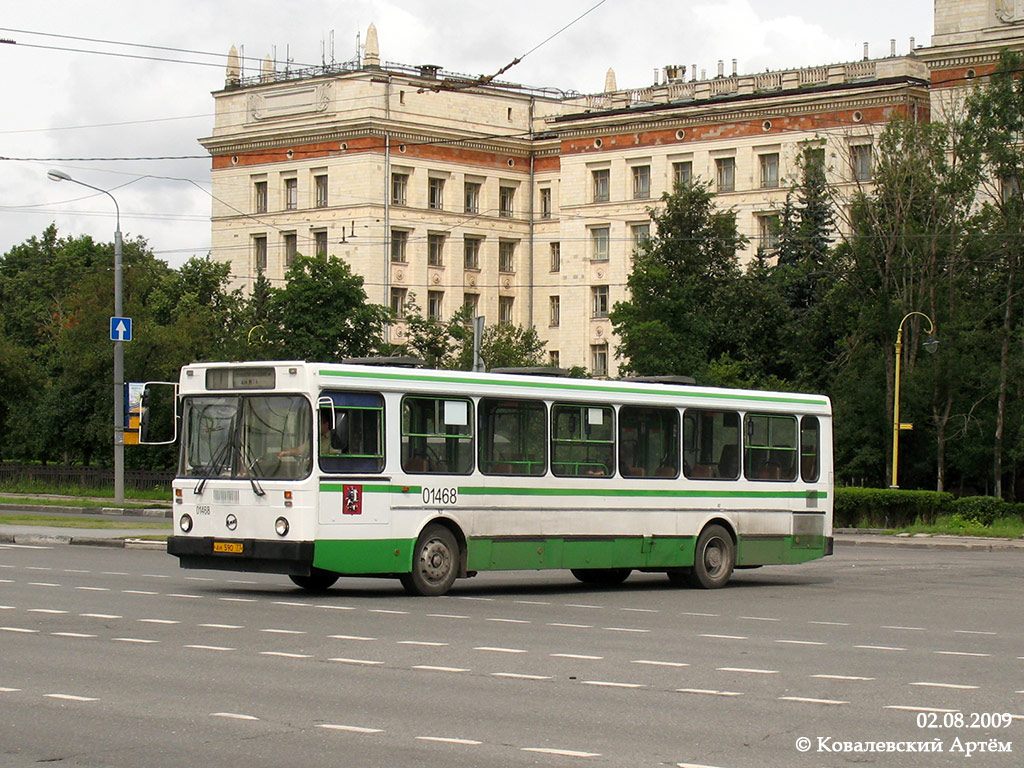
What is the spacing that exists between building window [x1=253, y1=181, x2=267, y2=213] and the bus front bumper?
7633 centimetres

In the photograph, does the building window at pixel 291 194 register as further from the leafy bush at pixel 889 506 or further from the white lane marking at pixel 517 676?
the white lane marking at pixel 517 676

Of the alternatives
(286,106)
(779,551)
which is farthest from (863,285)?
(286,106)

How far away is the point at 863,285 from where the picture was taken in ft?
181

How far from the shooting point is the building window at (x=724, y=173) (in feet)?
277

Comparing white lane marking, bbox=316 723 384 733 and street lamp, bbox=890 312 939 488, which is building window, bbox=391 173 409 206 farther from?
white lane marking, bbox=316 723 384 733

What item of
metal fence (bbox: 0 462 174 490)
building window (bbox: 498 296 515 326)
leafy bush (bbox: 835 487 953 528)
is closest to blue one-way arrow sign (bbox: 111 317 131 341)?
metal fence (bbox: 0 462 174 490)

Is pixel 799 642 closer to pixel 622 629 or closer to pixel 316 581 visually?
pixel 622 629

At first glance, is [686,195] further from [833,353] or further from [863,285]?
[863,285]

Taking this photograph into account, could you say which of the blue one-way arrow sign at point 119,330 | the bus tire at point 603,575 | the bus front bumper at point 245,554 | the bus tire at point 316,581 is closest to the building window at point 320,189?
the blue one-way arrow sign at point 119,330

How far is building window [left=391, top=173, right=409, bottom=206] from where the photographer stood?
295 feet

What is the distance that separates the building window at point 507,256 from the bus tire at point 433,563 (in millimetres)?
77001

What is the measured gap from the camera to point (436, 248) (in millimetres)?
92938

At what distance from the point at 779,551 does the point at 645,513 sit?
274cm

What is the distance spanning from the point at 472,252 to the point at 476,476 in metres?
75.5
